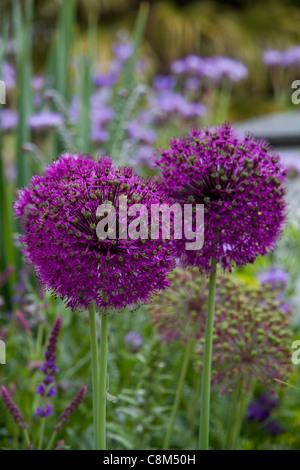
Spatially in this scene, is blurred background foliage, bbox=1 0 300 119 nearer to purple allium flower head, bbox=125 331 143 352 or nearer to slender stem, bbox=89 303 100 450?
purple allium flower head, bbox=125 331 143 352

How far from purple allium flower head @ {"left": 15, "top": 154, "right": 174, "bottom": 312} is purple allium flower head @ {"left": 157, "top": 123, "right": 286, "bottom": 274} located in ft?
0.22

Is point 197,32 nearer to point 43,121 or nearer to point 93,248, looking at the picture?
point 43,121

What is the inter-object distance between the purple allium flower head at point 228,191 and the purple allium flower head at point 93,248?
0.22ft

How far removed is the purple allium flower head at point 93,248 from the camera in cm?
67

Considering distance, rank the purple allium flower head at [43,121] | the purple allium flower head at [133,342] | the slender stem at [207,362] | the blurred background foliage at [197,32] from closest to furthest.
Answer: the slender stem at [207,362]
the purple allium flower head at [133,342]
the purple allium flower head at [43,121]
the blurred background foliage at [197,32]

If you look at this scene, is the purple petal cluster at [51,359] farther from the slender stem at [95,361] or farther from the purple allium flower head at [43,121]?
the purple allium flower head at [43,121]

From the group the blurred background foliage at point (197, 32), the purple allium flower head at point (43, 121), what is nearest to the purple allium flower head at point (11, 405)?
the purple allium flower head at point (43, 121)

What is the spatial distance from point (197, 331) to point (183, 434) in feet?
1.16

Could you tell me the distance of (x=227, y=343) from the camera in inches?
38.7

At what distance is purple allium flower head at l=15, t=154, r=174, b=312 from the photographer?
67 centimetres

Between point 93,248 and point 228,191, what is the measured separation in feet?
0.59

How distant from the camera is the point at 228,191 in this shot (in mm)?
740

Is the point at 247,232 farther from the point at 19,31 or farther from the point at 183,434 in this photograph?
the point at 19,31

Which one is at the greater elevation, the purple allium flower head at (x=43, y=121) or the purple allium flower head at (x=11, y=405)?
the purple allium flower head at (x=43, y=121)
